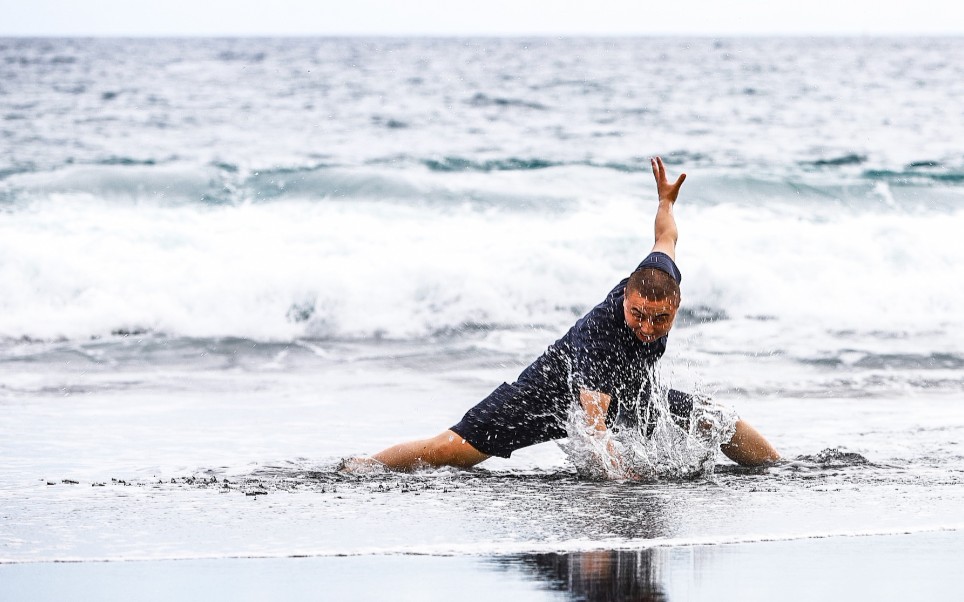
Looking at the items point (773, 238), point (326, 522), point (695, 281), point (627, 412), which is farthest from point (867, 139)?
point (326, 522)

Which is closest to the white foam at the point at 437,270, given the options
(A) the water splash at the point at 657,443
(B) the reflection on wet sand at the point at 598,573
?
(A) the water splash at the point at 657,443

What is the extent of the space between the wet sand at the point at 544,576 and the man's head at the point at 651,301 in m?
1.09

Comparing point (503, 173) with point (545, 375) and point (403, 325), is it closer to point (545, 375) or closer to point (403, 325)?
point (403, 325)

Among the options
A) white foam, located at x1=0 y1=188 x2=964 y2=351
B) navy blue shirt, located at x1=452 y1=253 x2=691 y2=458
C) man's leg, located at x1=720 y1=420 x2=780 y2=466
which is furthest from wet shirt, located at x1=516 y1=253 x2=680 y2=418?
white foam, located at x1=0 y1=188 x2=964 y2=351

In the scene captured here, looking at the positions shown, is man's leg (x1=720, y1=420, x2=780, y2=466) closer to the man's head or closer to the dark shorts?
the dark shorts

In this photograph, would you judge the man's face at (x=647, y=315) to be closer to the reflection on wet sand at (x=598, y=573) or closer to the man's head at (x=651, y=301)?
the man's head at (x=651, y=301)

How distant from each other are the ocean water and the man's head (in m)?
0.67

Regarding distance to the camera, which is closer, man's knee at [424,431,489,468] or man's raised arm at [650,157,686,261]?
man's raised arm at [650,157,686,261]

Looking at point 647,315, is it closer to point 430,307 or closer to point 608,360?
point 608,360

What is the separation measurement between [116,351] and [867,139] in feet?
49.1

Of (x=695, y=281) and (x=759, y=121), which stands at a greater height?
(x=759, y=121)

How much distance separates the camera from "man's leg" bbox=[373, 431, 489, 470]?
5.39 metres

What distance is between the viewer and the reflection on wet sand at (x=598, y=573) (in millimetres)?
3496

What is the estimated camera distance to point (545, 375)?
5.32 metres
